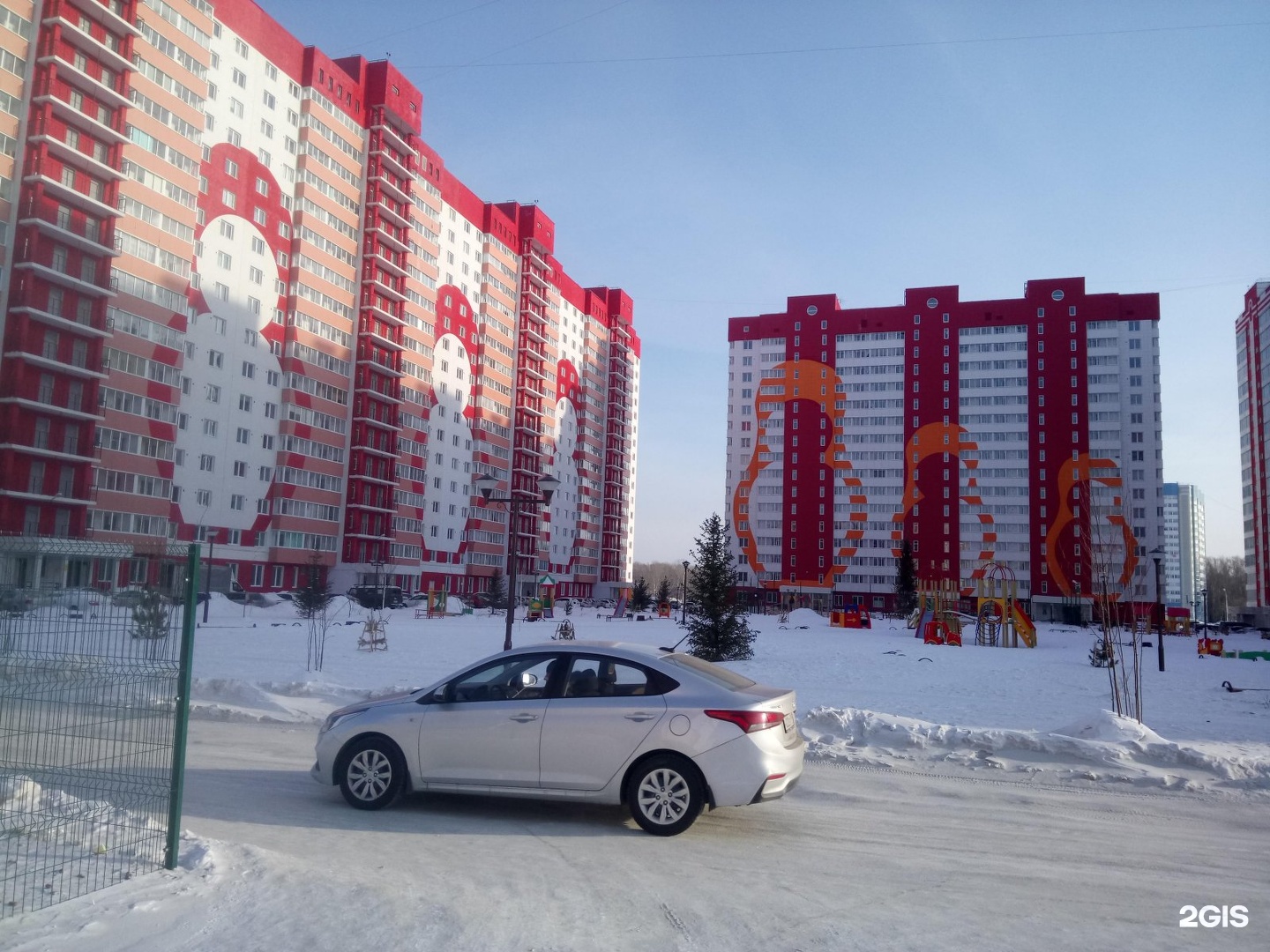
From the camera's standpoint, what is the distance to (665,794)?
724 centimetres

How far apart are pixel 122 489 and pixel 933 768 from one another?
173 feet

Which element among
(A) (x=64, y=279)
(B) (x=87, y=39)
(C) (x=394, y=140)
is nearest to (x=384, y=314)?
(C) (x=394, y=140)

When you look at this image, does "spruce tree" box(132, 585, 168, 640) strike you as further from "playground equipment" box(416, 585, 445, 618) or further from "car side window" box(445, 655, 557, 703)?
"playground equipment" box(416, 585, 445, 618)

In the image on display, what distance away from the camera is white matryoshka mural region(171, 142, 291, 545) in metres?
56.6

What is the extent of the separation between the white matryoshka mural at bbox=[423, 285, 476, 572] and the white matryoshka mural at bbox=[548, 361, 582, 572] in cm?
1940

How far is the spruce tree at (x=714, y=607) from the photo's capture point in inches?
981

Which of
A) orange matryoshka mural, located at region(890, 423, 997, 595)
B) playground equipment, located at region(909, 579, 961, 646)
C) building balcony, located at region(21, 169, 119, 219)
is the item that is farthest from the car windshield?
orange matryoshka mural, located at region(890, 423, 997, 595)

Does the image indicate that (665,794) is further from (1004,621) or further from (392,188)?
(392,188)

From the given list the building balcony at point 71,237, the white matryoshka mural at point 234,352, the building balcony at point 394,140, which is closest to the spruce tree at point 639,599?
the white matryoshka mural at point 234,352

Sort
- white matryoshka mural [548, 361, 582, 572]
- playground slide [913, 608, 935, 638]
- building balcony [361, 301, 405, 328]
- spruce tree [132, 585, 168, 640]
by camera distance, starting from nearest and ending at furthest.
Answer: spruce tree [132, 585, 168, 640] < playground slide [913, 608, 935, 638] < building balcony [361, 301, 405, 328] < white matryoshka mural [548, 361, 582, 572]

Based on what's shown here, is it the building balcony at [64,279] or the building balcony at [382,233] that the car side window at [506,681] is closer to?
the building balcony at [64,279]

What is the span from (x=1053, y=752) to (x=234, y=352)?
192 feet

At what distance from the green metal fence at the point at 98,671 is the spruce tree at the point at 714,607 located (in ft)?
64.6

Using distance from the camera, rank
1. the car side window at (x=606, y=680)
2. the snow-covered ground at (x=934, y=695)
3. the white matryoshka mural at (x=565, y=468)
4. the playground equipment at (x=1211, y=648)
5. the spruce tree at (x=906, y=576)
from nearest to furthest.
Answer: the car side window at (x=606, y=680) → the snow-covered ground at (x=934, y=695) → the playground equipment at (x=1211, y=648) → the spruce tree at (x=906, y=576) → the white matryoshka mural at (x=565, y=468)
